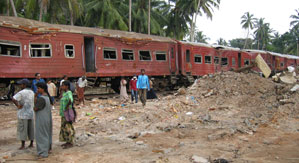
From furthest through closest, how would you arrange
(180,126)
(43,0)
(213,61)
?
(213,61), (43,0), (180,126)

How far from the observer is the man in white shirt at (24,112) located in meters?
4.64

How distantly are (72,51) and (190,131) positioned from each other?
773cm

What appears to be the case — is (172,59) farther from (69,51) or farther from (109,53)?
(69,51)

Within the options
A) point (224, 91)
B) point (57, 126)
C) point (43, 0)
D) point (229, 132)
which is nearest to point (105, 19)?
point (43, 0)

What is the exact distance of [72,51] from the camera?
11852mm

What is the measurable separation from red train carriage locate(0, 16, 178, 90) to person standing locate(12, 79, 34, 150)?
6133mm

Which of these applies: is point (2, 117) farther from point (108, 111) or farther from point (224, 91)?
point (224, 91)

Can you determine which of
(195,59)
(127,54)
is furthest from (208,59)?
→ (127,54)

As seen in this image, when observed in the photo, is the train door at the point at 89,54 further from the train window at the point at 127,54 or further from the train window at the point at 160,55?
the train window at the point at 160,55

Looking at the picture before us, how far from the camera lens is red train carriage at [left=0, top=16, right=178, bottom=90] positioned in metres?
10.2

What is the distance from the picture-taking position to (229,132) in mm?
5664

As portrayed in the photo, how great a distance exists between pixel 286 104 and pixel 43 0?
14489mm

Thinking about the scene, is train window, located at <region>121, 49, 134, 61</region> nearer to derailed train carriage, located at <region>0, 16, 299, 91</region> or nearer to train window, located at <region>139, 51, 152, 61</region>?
derailed train carriage, located at <region>0, 16, 299, 91</region>

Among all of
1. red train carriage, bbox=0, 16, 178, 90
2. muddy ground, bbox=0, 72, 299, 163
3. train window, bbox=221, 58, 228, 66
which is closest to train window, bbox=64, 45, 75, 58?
red train carriage, bbox=0, 16, 178, 90
